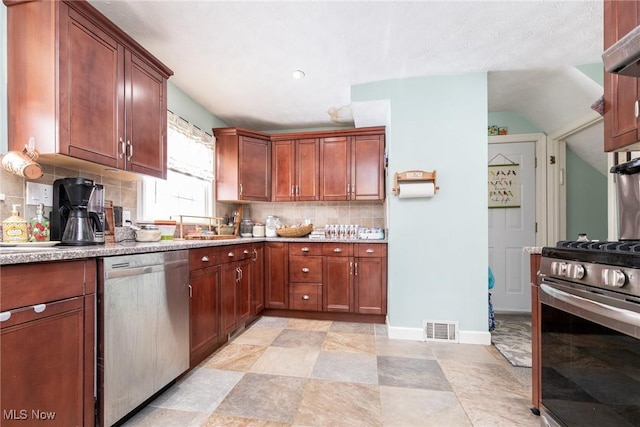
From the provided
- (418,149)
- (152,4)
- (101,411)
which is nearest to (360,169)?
(418,149)

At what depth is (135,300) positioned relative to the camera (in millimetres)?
1421

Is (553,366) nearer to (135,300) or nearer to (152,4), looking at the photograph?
(135,300)

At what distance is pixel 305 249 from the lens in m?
3.18

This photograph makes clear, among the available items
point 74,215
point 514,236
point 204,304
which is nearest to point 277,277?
point 204,304

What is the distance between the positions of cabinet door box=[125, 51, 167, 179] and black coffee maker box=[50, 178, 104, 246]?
1.14ft

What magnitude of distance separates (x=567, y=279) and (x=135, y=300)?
2012mm

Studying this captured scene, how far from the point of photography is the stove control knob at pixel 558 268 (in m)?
1.16

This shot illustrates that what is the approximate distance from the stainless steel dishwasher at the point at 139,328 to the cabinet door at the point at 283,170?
203 cm

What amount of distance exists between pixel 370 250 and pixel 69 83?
8.79 ft

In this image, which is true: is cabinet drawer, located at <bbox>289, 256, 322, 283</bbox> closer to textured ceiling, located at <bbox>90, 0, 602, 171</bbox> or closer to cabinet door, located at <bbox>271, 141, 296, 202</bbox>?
cabinet door, located at <bbox>271, 141, 296, 202</bbox>

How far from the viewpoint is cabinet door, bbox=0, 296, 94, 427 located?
95 centimetres

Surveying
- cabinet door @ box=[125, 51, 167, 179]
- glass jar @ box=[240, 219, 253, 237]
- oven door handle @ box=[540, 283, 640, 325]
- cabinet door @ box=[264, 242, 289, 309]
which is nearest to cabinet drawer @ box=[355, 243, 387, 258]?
cabinet door @ box=[264, 242, 289, 309]

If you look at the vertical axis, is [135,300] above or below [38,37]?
below

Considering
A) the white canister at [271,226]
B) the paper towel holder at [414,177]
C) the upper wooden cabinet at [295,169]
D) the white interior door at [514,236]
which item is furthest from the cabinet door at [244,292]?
the white interior door at [514,236]
